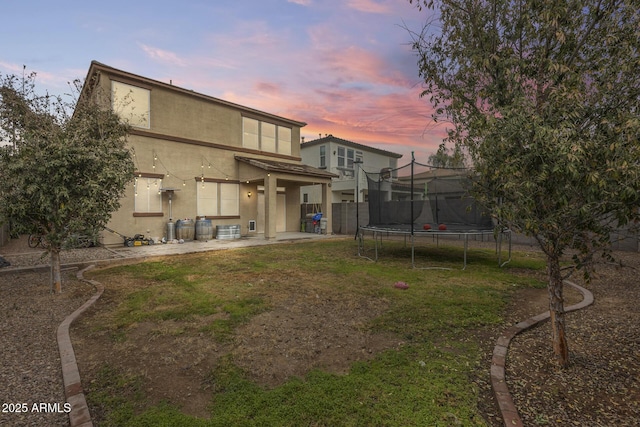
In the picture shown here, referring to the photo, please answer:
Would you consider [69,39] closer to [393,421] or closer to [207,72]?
[207,72]

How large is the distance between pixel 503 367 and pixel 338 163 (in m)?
19.0

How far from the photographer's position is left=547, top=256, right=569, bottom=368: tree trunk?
8.56 ft

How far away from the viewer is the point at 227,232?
12.7 metres

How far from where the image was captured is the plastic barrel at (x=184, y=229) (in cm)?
1158

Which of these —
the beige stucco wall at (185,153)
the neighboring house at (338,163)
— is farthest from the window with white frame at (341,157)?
the beige stucco wall at (185,153)

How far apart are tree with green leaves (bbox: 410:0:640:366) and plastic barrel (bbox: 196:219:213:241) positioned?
430 inches

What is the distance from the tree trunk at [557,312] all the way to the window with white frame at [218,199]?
40.2ft

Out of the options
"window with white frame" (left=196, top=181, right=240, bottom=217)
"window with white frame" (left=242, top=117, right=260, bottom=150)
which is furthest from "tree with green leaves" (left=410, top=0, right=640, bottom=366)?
"window with white frame" (left=242, top=117, right=260, bottom=150)

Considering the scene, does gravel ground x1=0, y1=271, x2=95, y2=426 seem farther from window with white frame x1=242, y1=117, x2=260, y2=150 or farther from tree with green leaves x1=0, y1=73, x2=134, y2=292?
window with white frame x1=242, y1=117, x2=260, y2=150

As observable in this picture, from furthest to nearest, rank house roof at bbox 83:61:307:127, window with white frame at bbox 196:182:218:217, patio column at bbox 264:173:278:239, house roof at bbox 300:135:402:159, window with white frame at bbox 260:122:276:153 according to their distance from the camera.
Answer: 1. house roof at bbox 300:135:402:159
2. window with white frame at bbox 260:122:276:153
3. window with white frame at bbox 196:182:218:217
4. patio column at bbox 264:173:278:239
5. house roof at bbox 83:61:307:127

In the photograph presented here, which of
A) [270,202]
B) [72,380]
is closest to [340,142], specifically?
[270,202]

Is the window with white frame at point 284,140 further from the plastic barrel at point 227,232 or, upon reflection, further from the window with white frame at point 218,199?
the plastic barrel at point 227,232

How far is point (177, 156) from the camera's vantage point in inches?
468

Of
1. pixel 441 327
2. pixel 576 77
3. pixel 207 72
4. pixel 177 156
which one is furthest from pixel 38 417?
pixel 207 72
